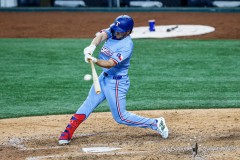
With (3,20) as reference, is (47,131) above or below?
above

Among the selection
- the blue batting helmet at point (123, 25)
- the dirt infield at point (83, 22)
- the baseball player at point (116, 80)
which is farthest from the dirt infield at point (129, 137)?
the dirt infield at point (83, 22)

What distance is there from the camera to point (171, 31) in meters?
17.7

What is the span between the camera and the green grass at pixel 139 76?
10.3 metres

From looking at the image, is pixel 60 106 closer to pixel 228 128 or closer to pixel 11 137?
pixel 11 137

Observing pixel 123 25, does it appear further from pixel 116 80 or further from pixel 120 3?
pixel 120 3

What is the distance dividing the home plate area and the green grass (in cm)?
55

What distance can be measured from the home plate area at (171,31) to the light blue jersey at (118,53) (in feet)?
30.8

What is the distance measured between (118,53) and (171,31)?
34.1ft

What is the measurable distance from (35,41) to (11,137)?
29.8 ft

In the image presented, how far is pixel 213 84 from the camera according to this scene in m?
11.6

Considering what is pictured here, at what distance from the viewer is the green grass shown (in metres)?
10.3

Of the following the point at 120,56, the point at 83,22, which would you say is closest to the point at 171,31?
the point at 83,22

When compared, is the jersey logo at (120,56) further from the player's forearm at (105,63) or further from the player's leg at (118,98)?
the player's leg at (118,98)

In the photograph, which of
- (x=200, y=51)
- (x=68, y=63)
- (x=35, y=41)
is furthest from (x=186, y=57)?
(x=35, y=41)
